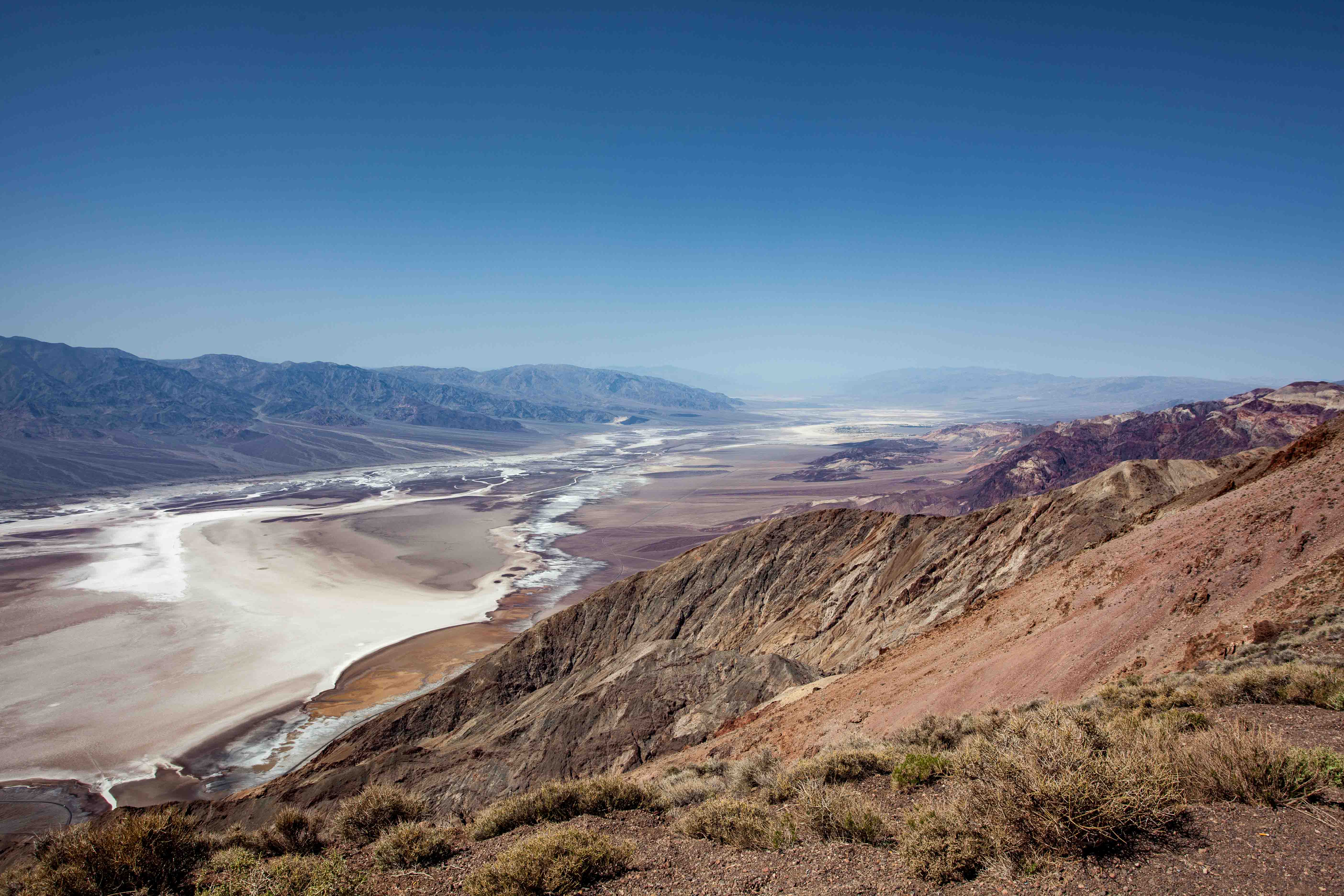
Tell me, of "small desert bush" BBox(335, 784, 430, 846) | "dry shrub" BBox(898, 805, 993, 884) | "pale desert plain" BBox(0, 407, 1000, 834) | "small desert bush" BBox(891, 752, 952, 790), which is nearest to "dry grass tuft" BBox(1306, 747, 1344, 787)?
"dry shrub" BBox(898, 805, 993, 884)

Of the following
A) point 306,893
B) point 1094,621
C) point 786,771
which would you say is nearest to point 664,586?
point 1094,621

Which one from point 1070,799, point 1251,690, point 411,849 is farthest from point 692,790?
point 1251,690

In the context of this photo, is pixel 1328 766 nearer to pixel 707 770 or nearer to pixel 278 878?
pixel 707 770

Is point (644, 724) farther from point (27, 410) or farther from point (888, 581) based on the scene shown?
point (27, 410)

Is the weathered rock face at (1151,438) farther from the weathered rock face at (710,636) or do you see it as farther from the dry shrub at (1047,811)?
Answer: the dry shrub at (1047,811)

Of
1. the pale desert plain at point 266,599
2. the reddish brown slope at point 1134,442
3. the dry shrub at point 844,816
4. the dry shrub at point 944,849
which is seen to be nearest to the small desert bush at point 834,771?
the dry shrub at point 844,816

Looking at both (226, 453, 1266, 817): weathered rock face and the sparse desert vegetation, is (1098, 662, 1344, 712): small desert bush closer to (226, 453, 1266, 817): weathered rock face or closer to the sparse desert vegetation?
the sparse desert vegetation

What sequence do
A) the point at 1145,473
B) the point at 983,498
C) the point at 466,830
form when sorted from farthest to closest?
the point at 983,498 < the point at 1145,473 < the point at 466,830
